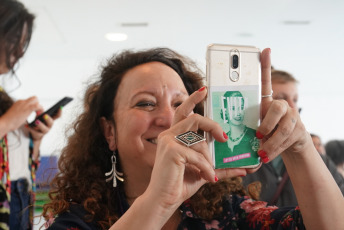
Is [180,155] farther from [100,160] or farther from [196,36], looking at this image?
[196,36]

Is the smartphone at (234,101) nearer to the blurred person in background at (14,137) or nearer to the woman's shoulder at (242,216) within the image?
the woman's shoulder at (242,216)

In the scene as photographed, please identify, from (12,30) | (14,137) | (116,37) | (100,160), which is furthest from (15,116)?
(116,37)

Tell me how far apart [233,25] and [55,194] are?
9.86 feet

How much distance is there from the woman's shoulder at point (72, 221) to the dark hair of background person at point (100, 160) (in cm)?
1

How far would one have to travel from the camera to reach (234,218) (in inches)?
36.2

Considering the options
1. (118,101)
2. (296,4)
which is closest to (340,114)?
(296,4)

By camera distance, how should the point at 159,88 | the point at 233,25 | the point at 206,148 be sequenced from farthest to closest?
the point at 233,25, the point at 159,88, the point at 206,148

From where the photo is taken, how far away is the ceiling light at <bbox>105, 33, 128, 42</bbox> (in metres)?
3.81

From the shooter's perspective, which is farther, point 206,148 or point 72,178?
point 72,178

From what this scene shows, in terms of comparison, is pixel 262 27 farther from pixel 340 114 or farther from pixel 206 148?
pixel 206 148

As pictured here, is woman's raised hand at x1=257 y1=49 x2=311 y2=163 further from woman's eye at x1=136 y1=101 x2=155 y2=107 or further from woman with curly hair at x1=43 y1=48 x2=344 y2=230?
woman's eye at x1=136 y1=101 x2=155 y2=107

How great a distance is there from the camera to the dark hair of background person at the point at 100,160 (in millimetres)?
895

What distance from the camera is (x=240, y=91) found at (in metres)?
0.65

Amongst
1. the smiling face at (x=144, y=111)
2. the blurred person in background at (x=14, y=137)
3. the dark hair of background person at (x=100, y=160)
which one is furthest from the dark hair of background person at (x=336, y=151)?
the blurred person in background at (x=14, y=137)
